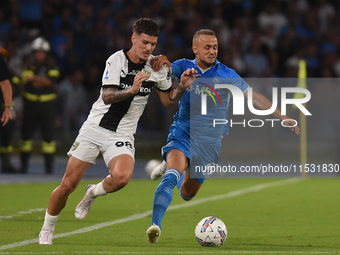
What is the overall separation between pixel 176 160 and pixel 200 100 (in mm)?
825

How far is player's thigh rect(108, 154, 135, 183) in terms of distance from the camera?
589 centimetres

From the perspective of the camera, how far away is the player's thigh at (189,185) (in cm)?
728

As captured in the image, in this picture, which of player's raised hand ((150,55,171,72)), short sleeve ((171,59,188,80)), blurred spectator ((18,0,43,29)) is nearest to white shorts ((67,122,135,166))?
player's raised hand ((150,55,171,72))

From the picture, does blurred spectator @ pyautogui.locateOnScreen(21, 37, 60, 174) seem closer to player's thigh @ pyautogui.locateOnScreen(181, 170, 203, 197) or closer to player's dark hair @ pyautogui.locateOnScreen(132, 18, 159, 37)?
player's thigh @ pyautogui.locateOnScreen(181, 170, 203, 197)

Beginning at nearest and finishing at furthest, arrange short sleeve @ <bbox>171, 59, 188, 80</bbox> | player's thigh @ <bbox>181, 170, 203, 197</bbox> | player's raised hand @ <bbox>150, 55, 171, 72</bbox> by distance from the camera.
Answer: player's raised hand @ <bbox>150, 55, 171, 72</bbox>
short sleeve @ <bbox>171, 59, 188, 80</bbox>
player's thigh @ <bbox>181, 170, 203, 197</bbox>

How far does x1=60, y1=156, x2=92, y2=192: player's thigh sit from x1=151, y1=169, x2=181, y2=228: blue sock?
0.77 meters

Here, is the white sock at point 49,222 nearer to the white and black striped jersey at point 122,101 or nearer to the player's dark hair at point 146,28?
the white and black striped jersey at point 122,101

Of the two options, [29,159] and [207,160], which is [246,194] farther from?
[29,159]

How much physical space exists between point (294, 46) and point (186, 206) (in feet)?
31.1

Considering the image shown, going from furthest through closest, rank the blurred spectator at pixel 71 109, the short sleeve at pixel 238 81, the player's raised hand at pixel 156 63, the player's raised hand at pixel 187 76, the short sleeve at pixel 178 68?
the blurred spectator at pixel 71 109 < the short sleeve at pixel 238 81 < the short sleeve at pixel 178 68 < the player's raised hand at pixel 156 63 < the player's raised hand at pixel 187 76

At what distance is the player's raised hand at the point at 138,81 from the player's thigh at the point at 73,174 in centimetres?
89

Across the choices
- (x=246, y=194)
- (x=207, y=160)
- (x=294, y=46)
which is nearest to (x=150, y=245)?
(x=207, y=160)

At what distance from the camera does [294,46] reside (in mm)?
17562

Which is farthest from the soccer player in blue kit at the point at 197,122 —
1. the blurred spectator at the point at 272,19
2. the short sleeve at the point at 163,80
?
the blurred spectator at the point at 272,19
